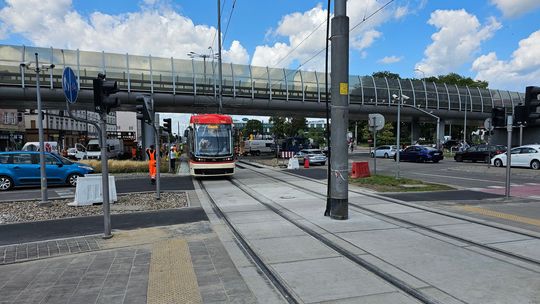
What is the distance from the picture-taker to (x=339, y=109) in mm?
9312

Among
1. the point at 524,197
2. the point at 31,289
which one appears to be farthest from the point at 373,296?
the point at 524,197

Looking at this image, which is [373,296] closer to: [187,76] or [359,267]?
[359,267]

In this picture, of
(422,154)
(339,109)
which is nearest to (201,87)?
(422,154)

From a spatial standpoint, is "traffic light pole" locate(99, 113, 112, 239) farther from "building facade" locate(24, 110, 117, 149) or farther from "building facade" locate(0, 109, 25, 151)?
"building facade" locate(0, 109, 25, 151)

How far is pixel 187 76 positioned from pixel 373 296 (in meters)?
35.4

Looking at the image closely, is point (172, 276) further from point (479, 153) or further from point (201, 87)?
point (479, 153)

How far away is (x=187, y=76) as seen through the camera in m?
37.9

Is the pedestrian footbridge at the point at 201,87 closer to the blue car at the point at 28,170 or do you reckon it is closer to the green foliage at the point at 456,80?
the blue car at the point at 28,170

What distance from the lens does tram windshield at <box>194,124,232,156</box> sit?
799 inches

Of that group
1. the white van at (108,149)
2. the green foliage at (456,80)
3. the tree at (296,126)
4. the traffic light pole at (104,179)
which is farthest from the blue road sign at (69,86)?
the tree at (296,126)

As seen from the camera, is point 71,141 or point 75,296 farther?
point 71,141

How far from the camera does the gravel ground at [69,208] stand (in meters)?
10.8

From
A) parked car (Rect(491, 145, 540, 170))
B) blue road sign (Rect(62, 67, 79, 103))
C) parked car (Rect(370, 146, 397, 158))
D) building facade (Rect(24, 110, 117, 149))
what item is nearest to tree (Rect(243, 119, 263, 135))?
building facade (Rect(24, 110, 117, 149))

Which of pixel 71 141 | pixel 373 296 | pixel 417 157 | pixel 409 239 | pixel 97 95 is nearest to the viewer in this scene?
pixel 373 296
